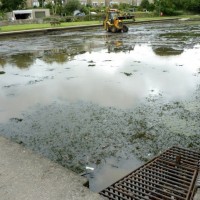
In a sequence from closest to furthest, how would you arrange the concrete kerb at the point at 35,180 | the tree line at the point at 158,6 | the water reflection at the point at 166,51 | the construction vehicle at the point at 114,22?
1. the concrete kerb at the point at 35,180
2. the water reflection at the point at 166,51
3. the construction vehicle at the point at 114,22
4. the tree line at the point at 158,6

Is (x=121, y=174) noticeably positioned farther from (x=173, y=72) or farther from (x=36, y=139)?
(x=173, y=72)

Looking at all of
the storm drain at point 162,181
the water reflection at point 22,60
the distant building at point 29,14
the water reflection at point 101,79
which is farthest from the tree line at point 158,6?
the storm drain at point 162,181

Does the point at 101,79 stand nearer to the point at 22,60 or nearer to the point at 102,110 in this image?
the point at 102,110

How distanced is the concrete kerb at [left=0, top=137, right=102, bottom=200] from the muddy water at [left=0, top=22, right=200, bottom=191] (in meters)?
0.54

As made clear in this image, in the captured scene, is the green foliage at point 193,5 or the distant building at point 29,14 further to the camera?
the green foliage at point 193,5

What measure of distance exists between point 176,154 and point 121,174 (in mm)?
869

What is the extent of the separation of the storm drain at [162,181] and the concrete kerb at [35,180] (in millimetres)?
350

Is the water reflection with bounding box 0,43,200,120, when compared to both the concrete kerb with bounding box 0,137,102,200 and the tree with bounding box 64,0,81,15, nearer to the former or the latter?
the concrete kerb with bounding box 0,137,102,200

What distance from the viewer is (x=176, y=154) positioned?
447 cm

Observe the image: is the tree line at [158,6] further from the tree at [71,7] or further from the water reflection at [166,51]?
the water reflection at [166,51]

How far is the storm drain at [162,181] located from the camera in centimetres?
345

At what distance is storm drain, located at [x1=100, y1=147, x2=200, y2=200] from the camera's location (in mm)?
3445

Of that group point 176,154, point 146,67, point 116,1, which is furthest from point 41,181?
point 116,1

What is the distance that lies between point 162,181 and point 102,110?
10.7 ft
